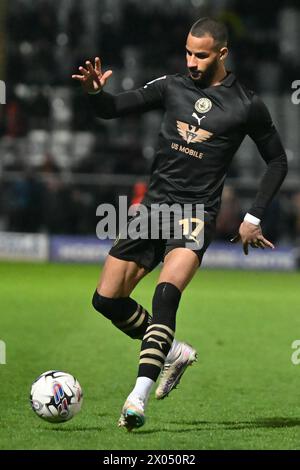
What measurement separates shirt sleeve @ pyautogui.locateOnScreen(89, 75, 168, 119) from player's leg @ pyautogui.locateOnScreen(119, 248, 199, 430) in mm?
1039

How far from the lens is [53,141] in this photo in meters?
24.4

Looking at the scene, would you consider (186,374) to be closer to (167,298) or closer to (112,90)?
(167,298)

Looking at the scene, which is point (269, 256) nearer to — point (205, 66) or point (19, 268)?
point (19, 268)

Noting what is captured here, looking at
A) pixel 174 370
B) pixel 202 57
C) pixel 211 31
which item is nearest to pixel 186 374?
pixel 174 370

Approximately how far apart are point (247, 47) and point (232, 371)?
58.9 ft

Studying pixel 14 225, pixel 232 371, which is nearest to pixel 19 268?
pixel 14 225

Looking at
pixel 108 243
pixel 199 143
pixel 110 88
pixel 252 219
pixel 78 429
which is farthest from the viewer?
pixel 110 88

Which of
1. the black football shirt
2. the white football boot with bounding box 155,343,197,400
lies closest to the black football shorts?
the black football shirt

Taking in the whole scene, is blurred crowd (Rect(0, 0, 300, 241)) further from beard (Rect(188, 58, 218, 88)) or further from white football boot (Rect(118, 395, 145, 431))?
white football boot (Rect(118, 395, 145, 431))

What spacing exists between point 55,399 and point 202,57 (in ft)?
7.81

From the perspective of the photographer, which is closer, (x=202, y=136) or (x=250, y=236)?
(x=250, y=236)

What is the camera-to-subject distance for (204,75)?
707 cm

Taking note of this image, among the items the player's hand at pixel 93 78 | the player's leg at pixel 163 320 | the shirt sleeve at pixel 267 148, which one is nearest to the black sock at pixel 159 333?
the player's leg at pixel 163 320

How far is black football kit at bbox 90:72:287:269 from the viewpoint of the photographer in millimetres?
7074
